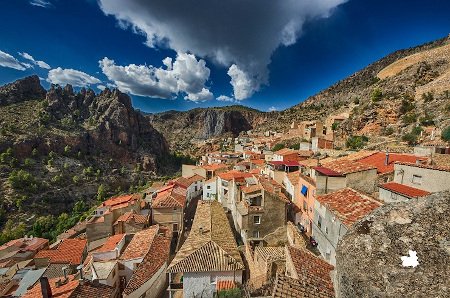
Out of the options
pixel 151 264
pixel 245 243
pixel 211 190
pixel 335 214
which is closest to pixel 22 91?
pixel 211 190

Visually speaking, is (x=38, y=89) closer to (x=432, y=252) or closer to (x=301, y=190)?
(x=301, y=190)

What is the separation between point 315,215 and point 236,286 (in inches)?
293

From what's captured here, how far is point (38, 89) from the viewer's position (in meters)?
112

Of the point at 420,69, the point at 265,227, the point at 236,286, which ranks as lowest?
the point at 236,286

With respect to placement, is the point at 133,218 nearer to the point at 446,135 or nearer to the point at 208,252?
the point at 208,252

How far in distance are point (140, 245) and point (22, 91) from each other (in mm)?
113867

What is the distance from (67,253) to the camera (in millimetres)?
29078

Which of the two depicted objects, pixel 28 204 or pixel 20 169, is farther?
pixel 20 169

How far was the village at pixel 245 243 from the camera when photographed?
47.2 feet

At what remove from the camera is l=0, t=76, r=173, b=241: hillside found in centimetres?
6384

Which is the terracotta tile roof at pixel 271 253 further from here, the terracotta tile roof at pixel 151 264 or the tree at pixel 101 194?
the tree at pixel 101 194

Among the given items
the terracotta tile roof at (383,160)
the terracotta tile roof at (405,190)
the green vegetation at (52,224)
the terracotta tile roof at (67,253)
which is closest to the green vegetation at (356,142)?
the terracotta tile roof at (383,160)

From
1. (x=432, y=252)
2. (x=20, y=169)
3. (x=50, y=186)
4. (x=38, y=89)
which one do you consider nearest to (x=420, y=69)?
(x=432, y=252)

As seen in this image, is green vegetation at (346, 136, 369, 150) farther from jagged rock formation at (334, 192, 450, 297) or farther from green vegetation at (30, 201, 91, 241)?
green vegetation at (30, 201, 91, 241)
